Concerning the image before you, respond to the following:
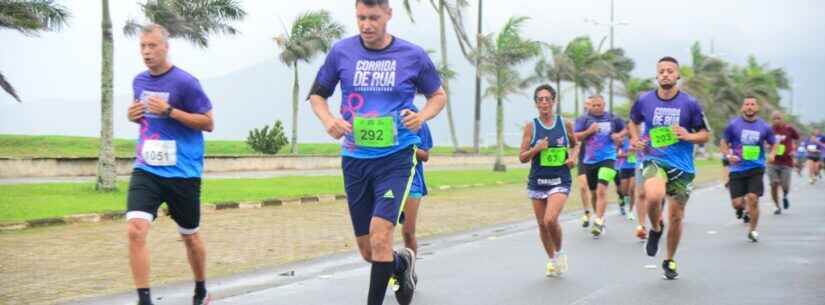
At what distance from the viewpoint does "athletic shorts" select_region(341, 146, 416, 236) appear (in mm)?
6465

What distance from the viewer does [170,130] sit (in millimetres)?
7438

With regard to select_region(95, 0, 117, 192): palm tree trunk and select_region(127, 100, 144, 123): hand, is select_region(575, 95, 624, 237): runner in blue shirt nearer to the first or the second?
select_region(127, 100, 144, 123): hand

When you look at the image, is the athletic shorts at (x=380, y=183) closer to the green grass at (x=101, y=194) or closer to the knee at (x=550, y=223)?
the knee at (x=550, y=223)

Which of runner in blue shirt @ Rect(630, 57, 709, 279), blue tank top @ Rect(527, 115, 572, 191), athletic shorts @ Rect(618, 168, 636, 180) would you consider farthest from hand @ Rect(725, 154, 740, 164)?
runner in blue shirt @ Rect(630, 57, 709, 279)

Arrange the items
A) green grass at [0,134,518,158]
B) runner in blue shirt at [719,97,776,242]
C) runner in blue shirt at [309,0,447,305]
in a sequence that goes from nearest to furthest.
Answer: runner in blue shirt at [309,0,447,305] < runner in blue shirt at [719,97,776,242] < green grass at [0,134,518,158]

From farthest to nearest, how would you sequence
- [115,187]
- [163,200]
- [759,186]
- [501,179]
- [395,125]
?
1. [501,179]
2. [115,187]
3. [759,186]
4. [163,200]
5. [395,125]

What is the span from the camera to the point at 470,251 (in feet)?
41.4

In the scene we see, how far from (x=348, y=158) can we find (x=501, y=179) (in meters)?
28.9

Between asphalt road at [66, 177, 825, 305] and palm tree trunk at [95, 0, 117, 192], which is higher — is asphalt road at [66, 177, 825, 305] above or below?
below

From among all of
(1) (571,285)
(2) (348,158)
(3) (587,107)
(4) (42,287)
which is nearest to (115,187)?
(3) (587,107)

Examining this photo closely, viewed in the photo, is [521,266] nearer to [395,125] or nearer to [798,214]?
[395,125]

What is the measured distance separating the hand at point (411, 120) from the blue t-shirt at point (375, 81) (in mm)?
51

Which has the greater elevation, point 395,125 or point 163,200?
point 395,125

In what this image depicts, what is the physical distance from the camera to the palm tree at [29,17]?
2180 centimetres
